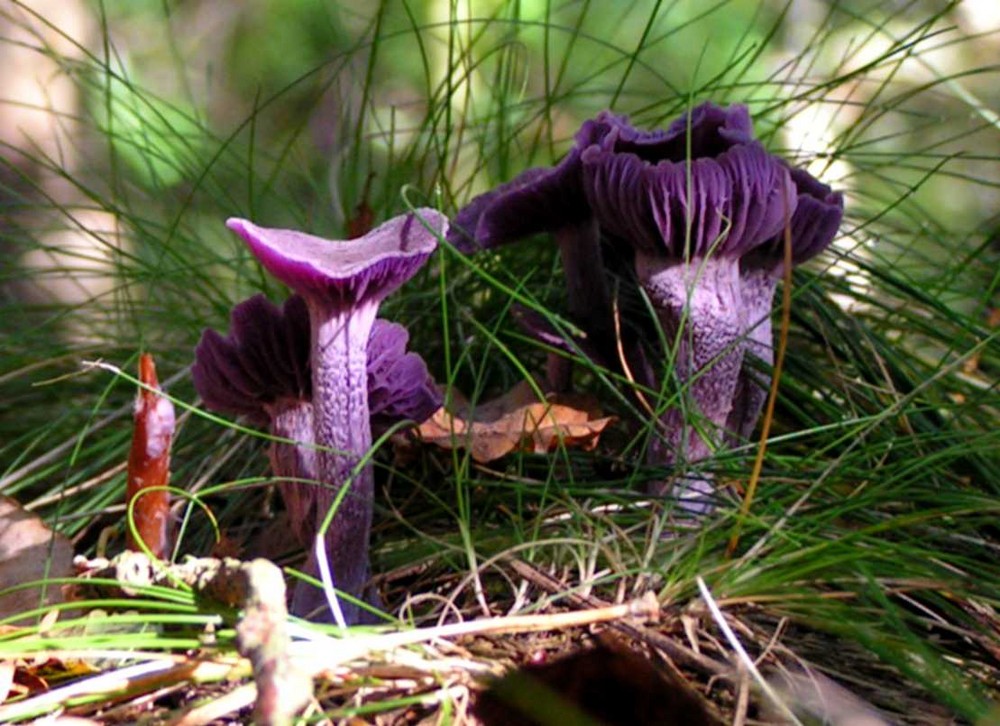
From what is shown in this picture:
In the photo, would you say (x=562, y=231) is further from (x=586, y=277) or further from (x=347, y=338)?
(x=347, y=338)

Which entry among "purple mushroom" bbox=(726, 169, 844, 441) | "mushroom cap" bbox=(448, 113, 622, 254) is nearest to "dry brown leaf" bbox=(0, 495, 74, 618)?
"mushroom cap" bbox=(448, 113, 622, 254)

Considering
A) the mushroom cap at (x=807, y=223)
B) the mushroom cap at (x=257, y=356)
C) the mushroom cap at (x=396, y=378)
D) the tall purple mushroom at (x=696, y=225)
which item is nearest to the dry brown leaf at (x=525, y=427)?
the mushroom cap at (x=396, y=378)

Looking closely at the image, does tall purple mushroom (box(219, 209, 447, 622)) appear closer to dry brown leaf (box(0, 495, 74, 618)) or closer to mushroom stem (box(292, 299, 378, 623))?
mushroom stem (box(292, 299, 378, 623))

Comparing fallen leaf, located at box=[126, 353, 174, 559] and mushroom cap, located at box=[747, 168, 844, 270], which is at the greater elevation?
mushroom cap, located at box=[747, 168, 844, 270]

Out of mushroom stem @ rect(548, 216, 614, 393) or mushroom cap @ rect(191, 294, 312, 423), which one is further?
mushroom stem @ rect(548, 216, 614, 393)

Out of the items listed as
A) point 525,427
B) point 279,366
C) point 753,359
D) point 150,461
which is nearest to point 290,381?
point 279,366

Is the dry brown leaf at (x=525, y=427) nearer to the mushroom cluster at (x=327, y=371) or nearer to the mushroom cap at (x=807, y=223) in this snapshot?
the mushroom cluster at (x=327, y=371)
